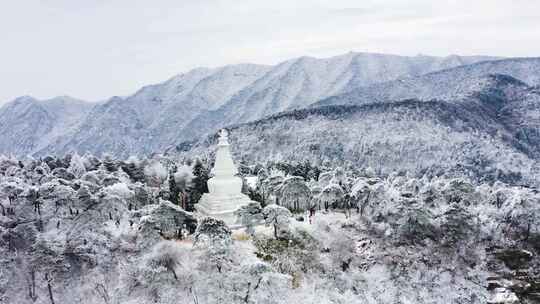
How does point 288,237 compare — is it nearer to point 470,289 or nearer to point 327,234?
point 327,234

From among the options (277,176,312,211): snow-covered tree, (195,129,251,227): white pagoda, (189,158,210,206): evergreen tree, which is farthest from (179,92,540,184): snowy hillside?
(195,129,251,227): white pagoda

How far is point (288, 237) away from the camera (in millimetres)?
42062

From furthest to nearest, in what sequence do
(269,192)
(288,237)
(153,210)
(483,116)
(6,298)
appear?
(483,116) → (269,192) → (288,237) → (153,210) → (6,298)

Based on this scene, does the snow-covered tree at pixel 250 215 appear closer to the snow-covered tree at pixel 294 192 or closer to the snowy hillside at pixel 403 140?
the snow-covered tree at pixel 294 192

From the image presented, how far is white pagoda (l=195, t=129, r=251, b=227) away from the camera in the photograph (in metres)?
43.2

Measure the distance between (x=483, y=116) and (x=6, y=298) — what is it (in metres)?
193

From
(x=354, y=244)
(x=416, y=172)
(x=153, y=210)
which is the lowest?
(x=416, y=172)

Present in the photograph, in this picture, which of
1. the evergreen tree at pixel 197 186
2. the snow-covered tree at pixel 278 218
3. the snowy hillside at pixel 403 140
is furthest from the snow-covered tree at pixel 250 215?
the snowy hillside at pixel 403 140

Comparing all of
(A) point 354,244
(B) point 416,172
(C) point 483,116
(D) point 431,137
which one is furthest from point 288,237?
(C) point 483,116

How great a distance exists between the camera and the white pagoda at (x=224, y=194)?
1703 inches

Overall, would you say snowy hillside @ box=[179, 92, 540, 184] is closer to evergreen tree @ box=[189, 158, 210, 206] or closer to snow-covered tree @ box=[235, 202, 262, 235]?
evergreen tree @ box=[189, 158, 210, 206]

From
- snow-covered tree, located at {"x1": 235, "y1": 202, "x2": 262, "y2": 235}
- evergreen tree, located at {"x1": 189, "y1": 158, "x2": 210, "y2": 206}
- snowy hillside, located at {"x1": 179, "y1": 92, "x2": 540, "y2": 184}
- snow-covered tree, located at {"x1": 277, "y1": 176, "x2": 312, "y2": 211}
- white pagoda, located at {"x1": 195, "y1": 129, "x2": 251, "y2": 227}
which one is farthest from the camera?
snowy hillside, located at {"x1": 179, "y1": 92, "x2": 540, "y2": 184}

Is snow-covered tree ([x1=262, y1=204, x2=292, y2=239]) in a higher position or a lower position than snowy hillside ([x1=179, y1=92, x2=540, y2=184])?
higher

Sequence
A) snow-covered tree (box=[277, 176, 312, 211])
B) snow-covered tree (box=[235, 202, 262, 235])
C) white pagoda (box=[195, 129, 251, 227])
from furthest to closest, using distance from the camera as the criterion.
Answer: snow-covered tree (box=[277, 176, 312, 211]) → white pagoda (box=[195, 129, 251, 227]) → snow-covered tree (box=[235, 202, 262, 235])
